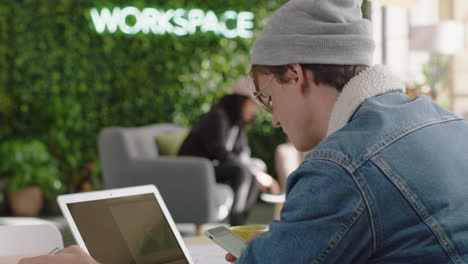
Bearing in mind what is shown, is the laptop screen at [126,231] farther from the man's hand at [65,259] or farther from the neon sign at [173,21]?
the neon sign at [173,21]

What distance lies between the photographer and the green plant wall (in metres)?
5.60

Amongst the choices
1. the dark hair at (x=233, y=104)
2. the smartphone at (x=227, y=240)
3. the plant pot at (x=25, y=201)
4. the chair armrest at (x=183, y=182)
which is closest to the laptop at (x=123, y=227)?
the smartphone at (x=227, y=240)

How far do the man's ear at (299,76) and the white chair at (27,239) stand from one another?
64 centimetres

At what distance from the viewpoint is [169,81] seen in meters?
5.95

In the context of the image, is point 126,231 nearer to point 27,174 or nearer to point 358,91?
point 358,91

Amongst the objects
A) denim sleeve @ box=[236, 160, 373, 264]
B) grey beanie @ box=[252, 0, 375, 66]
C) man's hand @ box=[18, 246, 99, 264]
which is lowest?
man's hand @ box=[18, 246, 99, 264]

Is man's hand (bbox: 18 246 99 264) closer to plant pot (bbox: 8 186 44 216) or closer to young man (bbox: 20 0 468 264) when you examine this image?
young man (bbox: 20 0 468 264)

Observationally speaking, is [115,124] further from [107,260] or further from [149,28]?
[107,260]

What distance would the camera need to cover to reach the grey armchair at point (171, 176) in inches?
158

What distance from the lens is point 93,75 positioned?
579 centimetres

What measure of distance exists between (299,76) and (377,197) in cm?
28

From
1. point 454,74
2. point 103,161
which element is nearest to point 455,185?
point 103,161

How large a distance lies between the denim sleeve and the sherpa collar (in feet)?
0.45

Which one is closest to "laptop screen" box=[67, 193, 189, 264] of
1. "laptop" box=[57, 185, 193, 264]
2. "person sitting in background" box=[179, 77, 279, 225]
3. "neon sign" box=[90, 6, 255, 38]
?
"laptop" box=[57, 185, 193, 264]
